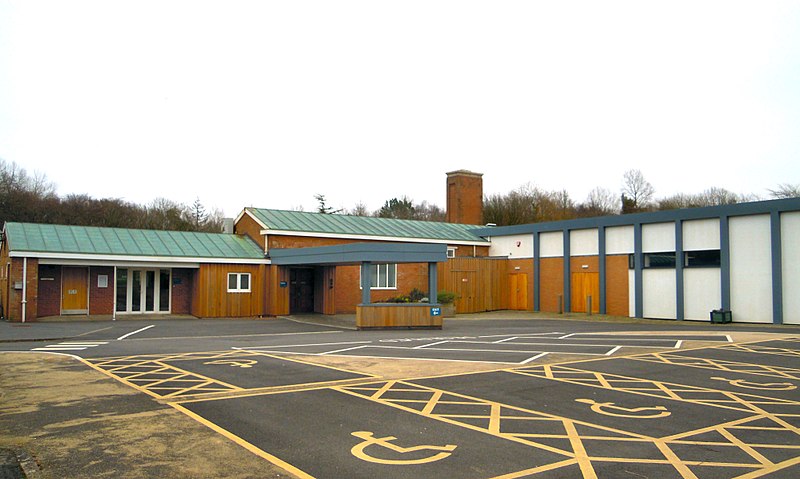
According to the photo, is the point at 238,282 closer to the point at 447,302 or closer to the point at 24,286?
the point at 24,286

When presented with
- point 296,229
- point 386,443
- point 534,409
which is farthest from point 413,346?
point 296,229

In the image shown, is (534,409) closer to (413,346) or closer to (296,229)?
(413,346)

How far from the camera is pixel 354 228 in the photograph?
116 ft

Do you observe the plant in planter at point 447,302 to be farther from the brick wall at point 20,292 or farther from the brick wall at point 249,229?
the brick wall at point 20,292

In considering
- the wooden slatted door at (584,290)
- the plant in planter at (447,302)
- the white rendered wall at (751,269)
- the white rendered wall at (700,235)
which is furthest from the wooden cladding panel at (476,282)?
the white rendered wall at (751,269)

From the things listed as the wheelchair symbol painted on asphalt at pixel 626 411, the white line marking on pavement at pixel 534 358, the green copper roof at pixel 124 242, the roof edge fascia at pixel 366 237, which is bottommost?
the white line marking on pavement at pixel 534 358

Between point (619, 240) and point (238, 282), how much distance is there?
18374 mm

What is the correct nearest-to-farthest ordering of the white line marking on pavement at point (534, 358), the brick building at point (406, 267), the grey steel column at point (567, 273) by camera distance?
1. the white line marking on pavement at point (534, 358)
2. the brick building at point (406, 267)
3. the grey steel column at point (567, 273)

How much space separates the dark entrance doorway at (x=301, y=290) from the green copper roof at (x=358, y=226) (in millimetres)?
2259

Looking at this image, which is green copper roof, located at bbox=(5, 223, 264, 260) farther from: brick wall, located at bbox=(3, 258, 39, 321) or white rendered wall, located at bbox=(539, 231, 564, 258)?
white rendered wall, located at bbox=(539, 231, 564, 258)

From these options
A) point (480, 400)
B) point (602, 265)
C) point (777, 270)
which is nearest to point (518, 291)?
point (602, 265)

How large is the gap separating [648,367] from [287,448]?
29.8 feet

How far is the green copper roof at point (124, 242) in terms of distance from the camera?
2700 cm

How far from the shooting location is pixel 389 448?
23.7 feet
